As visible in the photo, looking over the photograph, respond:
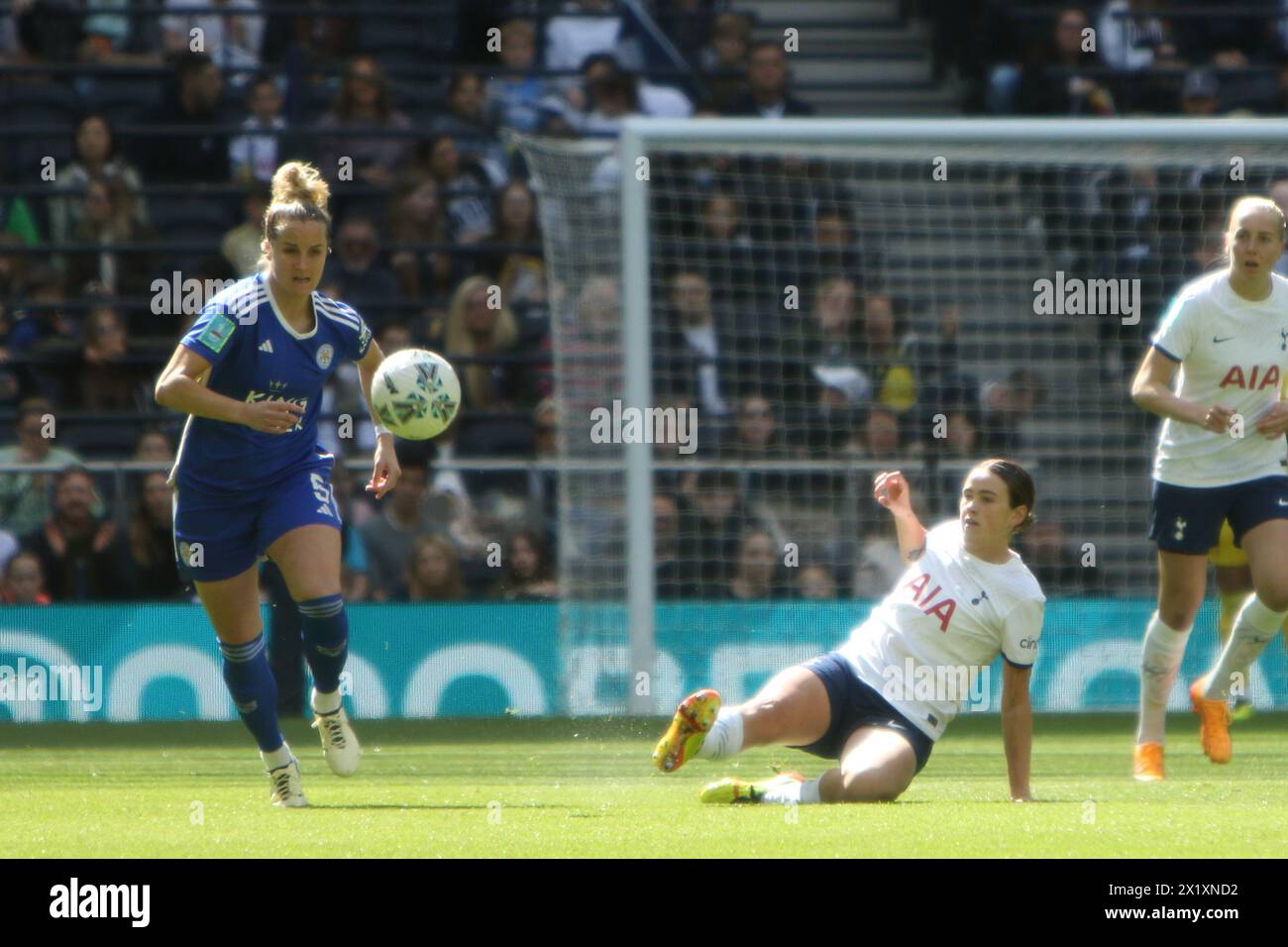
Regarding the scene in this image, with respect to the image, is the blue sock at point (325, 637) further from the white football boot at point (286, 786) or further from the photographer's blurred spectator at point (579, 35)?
the photographer's blurred spectator at point (579, 35)

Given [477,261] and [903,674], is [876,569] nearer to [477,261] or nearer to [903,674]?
[477,261]

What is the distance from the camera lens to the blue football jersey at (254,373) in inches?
257

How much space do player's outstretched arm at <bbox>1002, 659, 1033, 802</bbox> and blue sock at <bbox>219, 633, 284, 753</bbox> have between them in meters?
2.48

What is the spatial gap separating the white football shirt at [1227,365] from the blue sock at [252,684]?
359 cm

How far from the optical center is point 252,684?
6.78 meters

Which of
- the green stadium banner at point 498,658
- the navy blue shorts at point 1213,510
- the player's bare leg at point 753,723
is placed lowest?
the green stadium banner at point 498,658

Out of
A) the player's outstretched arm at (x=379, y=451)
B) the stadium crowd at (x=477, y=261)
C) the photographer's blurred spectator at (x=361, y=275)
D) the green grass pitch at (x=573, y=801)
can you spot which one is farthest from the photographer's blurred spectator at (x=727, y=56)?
the player's outstretched arm at (x=379, y=451)

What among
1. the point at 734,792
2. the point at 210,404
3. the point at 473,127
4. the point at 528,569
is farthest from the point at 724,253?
the point at 210,404

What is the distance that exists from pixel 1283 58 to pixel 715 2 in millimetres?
4641

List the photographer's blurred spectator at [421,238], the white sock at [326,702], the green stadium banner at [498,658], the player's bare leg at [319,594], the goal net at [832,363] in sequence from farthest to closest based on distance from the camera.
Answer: the photographer's blurred spectator at [421,238], the green stadium banner at [498,658], the goal net at [832,363], the white sock at [326,702], the player's bare leg at [319,594]

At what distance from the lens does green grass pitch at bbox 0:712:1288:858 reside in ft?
17.0

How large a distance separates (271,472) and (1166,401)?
131 inches

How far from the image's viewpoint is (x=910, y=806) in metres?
6.18

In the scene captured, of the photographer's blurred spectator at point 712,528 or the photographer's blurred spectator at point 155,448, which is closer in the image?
the photographer's blurred spectator at point 712,528
